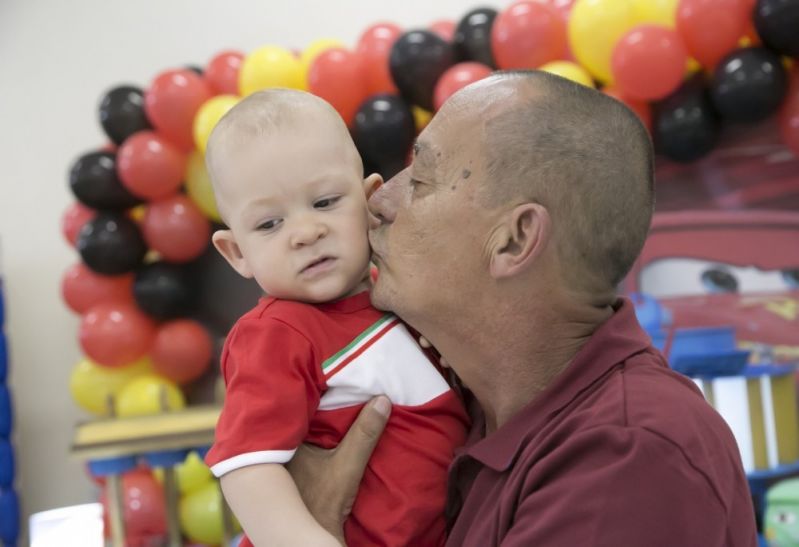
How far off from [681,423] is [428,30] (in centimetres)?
315

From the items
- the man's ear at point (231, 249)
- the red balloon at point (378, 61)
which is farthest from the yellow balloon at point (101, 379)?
the man's ear at point (231, 249)

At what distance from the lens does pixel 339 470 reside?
1295 millimetres

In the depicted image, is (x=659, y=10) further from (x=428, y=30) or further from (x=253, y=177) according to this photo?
(x=253, y=177)

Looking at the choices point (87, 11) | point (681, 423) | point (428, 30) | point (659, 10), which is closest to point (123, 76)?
point (87, 11)

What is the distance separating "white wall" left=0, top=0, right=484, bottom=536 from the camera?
5.33 metres

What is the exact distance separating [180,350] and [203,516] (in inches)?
30.3

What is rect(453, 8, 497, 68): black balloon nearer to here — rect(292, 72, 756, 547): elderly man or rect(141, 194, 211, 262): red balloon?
rect(141, 194, 211, 262): red balloon

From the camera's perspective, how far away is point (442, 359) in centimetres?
142

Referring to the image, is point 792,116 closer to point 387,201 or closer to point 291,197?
point 387,201

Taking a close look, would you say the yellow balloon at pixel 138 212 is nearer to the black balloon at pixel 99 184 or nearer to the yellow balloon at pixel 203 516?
the black balloon at pixel 99 184

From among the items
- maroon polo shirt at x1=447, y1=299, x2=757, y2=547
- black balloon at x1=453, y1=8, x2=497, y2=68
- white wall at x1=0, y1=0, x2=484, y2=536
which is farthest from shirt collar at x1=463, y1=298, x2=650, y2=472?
white wall at x1=0, y1=0, x2=484, y2=536

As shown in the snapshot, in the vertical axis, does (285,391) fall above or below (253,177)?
below

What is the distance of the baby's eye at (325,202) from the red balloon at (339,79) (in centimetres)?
259

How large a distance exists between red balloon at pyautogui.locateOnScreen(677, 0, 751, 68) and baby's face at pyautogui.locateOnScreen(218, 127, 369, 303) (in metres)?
2.66
